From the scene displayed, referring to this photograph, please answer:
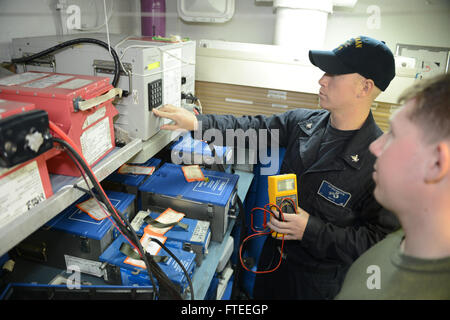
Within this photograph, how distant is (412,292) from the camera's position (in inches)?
26.0

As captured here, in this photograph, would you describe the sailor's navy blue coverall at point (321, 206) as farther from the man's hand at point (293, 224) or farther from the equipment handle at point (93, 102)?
the equipment handle at point (93, 102)

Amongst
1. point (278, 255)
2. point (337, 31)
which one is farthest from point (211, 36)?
point (278, 255)

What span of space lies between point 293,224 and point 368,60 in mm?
755

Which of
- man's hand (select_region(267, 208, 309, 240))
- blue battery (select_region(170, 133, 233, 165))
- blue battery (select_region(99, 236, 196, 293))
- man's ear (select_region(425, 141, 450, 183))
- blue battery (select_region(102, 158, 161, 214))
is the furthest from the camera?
blue battery (select_region(170, 133, 233, 165))

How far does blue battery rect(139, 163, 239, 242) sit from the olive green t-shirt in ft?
1.92

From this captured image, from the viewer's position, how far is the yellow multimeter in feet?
4.18

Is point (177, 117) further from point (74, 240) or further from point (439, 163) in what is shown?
point (439, 163)

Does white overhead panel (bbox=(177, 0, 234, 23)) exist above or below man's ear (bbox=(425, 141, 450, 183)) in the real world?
above

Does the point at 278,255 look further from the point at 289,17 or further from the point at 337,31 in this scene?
the point at 337,31

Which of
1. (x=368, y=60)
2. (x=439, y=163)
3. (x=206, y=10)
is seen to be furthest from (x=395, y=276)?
(x=206, y=10)

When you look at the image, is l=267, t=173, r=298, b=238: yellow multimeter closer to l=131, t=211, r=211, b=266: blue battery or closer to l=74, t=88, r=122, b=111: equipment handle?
l=131, t=211, r=211, b=266: blue battery

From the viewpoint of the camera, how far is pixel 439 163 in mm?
543

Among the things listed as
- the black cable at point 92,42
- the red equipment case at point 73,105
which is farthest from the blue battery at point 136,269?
the black cable at point 92,42

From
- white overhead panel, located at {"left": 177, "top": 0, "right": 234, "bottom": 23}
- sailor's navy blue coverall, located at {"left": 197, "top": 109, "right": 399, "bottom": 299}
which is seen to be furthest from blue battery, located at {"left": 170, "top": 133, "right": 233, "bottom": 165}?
white overhead panel, located at {"left": 177, "top": 0, "right": 234, "bottom": 23}
